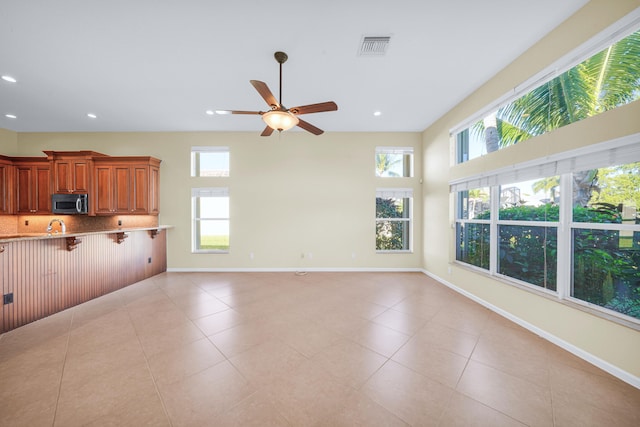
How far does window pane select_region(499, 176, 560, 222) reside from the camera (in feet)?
8.07

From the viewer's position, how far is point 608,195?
79.0 inches

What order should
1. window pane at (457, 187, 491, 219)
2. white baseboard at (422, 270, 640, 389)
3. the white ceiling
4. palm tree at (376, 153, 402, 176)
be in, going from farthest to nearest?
palm tree at (376, 153, 402, 176) → window pane at (457, 187, 491, 219) → the white ceiling → white baseboard at (422, 270, 640, 389)

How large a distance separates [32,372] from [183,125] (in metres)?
4.32

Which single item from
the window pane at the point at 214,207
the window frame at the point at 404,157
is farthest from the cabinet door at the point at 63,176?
the window frame at the point at 404,157

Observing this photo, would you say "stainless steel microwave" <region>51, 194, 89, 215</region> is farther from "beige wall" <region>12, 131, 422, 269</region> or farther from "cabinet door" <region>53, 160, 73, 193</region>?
"beige wall" <region>12, 131, 422, 269</region>

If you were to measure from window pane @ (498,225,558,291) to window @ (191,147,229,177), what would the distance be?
5.38m

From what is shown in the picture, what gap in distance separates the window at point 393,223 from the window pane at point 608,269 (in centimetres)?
298

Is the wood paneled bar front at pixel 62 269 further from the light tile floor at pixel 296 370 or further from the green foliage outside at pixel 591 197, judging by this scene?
the green foliage outside at pixel 591 197

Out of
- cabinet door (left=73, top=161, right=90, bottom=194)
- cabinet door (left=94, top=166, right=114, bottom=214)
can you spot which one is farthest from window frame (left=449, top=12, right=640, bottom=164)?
cabinet door (left=73, top=161, right=90, bottom=194)

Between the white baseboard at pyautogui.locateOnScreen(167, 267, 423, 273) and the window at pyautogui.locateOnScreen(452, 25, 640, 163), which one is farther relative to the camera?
the white baseboard at pyautogui.locateOnScreen(167, 267, 423, 273)

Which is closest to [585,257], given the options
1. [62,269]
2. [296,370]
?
[296,370]

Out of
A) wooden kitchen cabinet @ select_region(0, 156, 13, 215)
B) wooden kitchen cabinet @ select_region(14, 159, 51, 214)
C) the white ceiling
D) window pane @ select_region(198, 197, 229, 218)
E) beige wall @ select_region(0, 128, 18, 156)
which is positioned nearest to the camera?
the white ceiling

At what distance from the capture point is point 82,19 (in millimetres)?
2135

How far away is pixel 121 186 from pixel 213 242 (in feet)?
7.16
